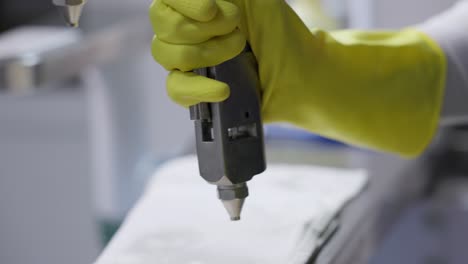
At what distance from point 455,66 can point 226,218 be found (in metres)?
0.29

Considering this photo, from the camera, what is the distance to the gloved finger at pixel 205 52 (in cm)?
52

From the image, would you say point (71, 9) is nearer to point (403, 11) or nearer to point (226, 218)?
point (226, 218)

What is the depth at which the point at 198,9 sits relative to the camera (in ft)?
1.68

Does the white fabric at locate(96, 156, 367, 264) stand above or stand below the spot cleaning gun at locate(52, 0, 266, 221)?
below

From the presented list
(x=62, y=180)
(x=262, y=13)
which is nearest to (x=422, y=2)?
(x=262, y=13)

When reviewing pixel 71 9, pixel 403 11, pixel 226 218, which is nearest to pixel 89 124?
pixel 403 11

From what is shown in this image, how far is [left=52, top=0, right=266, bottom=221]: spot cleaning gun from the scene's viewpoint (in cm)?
51

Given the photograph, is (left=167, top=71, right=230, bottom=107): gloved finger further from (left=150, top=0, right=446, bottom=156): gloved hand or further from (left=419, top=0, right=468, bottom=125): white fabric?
(left=419, top=0, right=468, bottom=125): white fabric

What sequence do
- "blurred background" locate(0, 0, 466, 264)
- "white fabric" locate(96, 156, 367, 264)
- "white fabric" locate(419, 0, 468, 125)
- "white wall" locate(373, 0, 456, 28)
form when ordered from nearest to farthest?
"white fabric" locate(96, 156, 367, 264) → "white fabric" locate(419, 0, 468, 125) → "blurred background" locate(0, 0, 466, 264) → "white wall" locate(373, 0, 456, 28)

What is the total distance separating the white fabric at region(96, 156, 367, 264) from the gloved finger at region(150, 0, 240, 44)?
0.58ft

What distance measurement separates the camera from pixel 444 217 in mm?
901

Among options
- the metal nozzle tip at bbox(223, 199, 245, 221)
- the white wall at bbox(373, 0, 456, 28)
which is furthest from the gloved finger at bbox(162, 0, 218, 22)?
the white wall at bbox(373, 0, 456, 28)

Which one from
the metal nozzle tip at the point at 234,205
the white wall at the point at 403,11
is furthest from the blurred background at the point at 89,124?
the metal nozzle tip at the point at 234,205

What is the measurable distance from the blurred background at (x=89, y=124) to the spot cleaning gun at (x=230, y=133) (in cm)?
15
